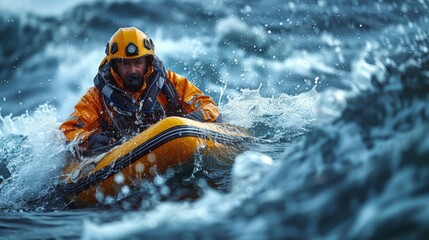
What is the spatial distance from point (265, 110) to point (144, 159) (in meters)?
3.48

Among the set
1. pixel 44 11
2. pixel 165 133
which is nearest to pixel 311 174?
pixel 165 133

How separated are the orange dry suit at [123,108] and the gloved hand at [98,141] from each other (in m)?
0.07

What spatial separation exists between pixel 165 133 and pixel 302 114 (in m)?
3.28

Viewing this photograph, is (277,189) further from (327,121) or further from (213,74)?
(213,74)

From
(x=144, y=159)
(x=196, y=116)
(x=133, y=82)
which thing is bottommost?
(x=144, y=159)

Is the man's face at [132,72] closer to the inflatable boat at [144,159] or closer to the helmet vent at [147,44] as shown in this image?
the helmet vent at [147,44]

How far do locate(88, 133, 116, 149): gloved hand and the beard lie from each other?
62cm

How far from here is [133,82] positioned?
6.04 m

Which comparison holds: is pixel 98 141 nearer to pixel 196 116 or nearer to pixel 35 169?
pixel 35 169

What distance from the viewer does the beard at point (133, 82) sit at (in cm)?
604

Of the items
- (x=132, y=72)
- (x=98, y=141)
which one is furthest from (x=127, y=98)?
(x=98, y=141)

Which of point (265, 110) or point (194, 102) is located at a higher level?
point (265, 110)

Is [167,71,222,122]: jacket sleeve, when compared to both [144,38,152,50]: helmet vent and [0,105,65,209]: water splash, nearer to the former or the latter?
[144,38,152,50]: helmet vent

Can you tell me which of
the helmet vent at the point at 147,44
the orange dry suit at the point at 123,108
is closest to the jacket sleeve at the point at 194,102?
the orange dry suit at the point at 123,108
